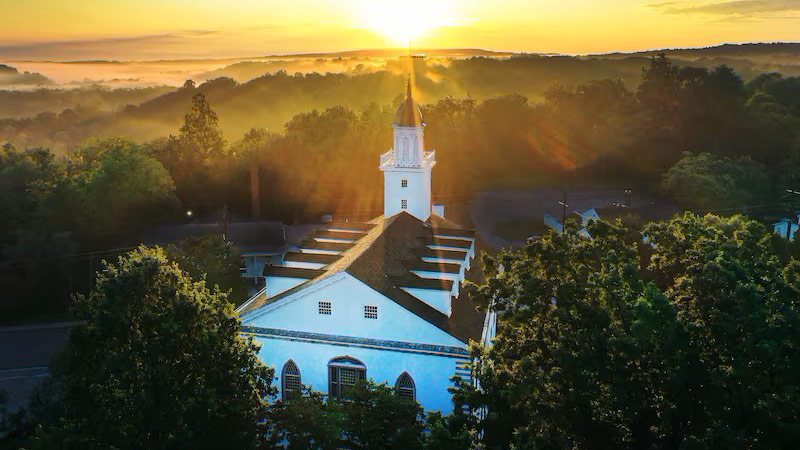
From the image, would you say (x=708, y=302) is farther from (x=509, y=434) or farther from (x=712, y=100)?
(x=712, y=100)

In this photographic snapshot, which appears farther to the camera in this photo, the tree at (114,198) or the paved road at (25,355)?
the tree at (114,198)

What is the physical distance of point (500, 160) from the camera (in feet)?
310

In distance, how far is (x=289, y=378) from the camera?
33.9 metres

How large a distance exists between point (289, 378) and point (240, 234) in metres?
30.0

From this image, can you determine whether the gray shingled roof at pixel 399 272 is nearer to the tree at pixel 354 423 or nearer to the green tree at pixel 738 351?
the tree at pixel 354 423

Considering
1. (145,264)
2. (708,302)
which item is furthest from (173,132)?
(708,302)

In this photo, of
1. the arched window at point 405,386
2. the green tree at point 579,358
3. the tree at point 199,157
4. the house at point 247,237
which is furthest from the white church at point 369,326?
the tree at point 199,157

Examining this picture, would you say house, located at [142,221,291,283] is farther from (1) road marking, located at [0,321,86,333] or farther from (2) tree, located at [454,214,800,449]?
(2) tree, located at [454,214,800,449]

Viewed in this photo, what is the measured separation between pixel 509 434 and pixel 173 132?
8159 cm

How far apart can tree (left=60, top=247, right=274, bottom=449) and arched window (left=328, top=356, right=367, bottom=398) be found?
27.5 ft

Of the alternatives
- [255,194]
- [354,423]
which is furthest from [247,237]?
[354,423]

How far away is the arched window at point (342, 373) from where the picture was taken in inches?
1303

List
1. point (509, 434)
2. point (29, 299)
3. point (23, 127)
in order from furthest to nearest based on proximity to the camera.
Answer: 1. point (23, 127)
2. point (29, 299)
3. point (509, 434)

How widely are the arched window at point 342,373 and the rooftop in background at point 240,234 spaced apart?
27.7 meters
